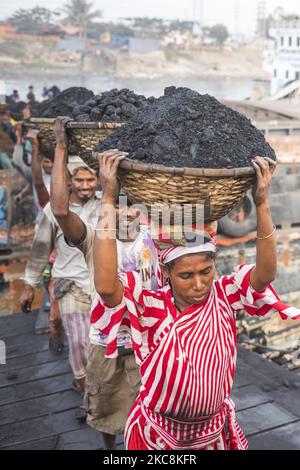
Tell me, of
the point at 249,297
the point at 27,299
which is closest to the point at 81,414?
the point at 27,299

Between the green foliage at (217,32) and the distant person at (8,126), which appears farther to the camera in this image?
the green foliage at (217,32)

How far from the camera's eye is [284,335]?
7.97m

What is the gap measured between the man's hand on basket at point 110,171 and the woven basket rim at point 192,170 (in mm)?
48

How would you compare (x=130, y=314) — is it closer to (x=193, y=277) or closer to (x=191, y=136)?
(x=193, y=277)

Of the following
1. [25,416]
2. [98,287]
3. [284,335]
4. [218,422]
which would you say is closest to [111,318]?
[98,287]

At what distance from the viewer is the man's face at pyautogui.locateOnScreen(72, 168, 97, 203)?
339 cm

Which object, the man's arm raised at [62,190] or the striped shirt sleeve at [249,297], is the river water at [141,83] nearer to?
the man's arm raised at [62,190]

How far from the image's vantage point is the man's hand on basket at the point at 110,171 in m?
1.89

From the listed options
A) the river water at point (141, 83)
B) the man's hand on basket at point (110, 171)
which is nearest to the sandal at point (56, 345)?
the man's hand on basket at point (110, 171)

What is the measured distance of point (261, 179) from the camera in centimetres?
187

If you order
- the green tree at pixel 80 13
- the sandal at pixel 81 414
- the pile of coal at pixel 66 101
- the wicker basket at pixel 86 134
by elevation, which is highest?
the green tree at pixel 80 13

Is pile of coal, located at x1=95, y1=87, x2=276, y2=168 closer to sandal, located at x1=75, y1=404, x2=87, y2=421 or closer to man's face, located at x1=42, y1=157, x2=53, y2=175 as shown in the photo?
sandal, located at x1=75, y1=404, x2=87, y2=421

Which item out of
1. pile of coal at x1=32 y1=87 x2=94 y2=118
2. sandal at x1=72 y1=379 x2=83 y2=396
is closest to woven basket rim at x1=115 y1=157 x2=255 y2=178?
pile of coal at x1=32 y1=87 x2=94 y2=118
